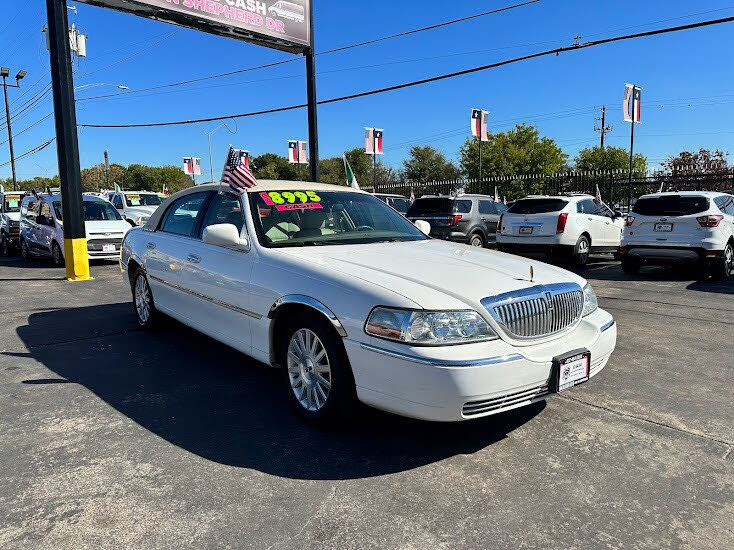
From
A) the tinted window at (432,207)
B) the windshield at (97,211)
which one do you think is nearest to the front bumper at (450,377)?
the tinted window at (432,207)

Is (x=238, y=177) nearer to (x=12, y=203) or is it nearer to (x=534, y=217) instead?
(x=534, y=217)

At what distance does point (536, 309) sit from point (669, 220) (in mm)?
7909

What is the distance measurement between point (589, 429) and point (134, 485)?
8.83ft

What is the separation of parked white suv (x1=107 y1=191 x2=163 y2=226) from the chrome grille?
1602 centimetres

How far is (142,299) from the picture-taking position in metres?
6.16

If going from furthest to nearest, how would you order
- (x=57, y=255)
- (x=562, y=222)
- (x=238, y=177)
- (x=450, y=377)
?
1. (x=57, y=255)
2. (x=562, y=222)
3. (x=238, y=177)
4. (x=450, y=377)

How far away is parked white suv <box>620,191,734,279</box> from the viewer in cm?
941

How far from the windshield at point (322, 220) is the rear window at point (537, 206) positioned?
25.0ft

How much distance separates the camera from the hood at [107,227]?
503 inches

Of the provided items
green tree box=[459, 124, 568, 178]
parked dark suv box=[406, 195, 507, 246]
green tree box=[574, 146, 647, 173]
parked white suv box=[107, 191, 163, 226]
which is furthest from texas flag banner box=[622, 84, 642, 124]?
green tree box=[574, 146, 647, 173]

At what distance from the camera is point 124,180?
91.8 m

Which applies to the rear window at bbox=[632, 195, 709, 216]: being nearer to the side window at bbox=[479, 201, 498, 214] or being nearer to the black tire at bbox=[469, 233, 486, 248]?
the black tire at bbox=[469, 233, 486, 248]

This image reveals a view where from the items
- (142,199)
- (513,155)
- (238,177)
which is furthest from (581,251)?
(513,155)

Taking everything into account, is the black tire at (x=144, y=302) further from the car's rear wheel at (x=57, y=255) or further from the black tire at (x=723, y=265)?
the black tire at (x=723, y=265)
